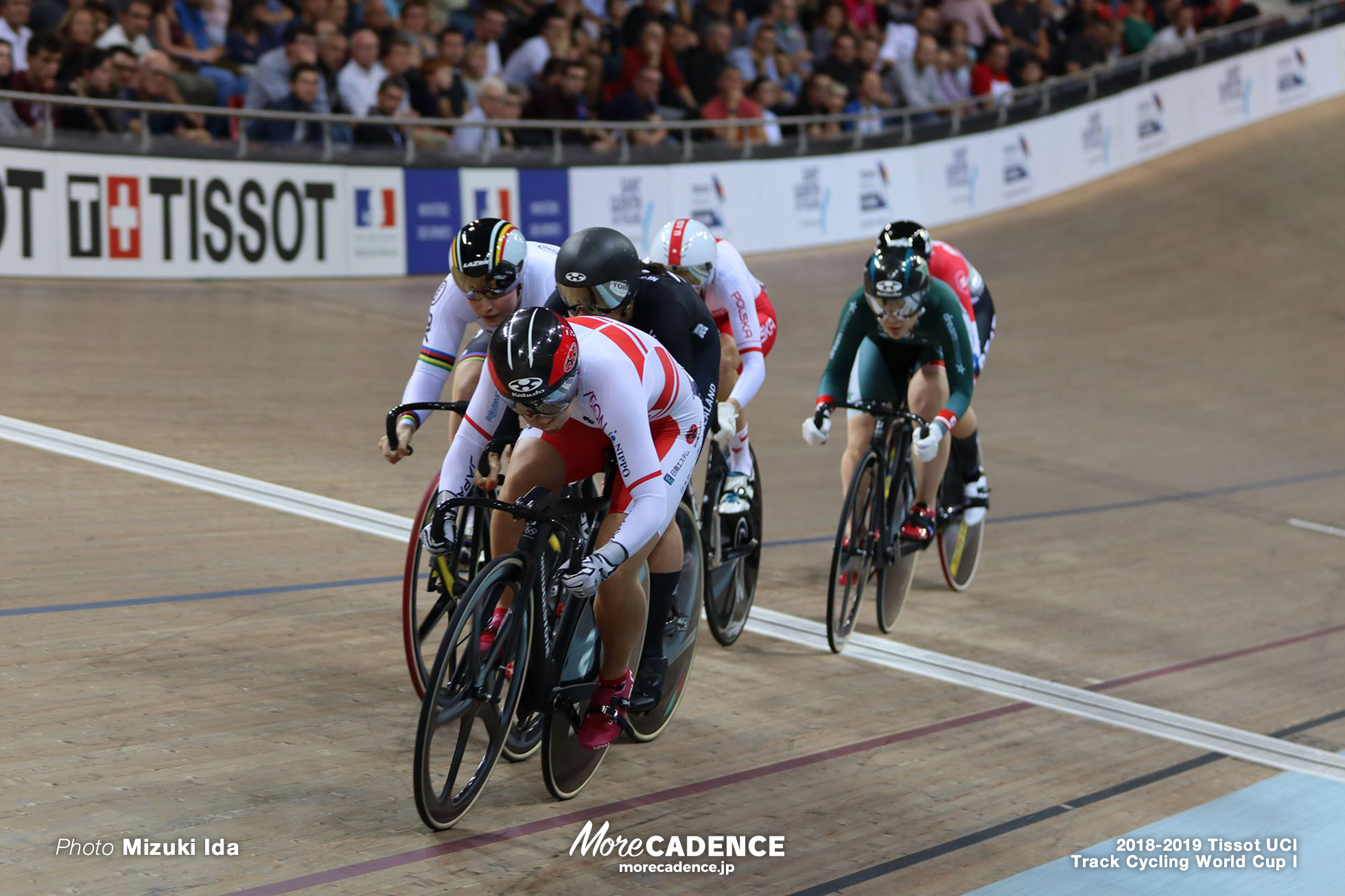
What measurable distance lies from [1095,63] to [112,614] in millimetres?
14706

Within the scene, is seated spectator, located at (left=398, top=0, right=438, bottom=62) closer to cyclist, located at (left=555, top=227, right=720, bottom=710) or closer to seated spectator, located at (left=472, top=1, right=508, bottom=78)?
seated spectator, located at (left=472, top=1, right=508, bottom=78)

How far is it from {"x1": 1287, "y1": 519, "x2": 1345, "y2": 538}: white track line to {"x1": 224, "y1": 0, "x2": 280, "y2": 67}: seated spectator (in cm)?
731

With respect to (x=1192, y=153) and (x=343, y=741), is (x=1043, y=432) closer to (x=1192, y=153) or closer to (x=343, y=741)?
(x=343, y=741)

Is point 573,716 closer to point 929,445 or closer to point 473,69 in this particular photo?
point 929,445

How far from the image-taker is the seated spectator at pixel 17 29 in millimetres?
8945

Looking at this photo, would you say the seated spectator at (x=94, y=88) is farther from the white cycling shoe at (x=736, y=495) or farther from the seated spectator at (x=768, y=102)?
the white cycling shoe at (x=736, y=495)

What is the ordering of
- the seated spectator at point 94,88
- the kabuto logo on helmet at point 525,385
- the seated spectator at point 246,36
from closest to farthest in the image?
the kabuto logo on helmet at point 525,385, the seated spectator at point 94,88, the seated spectator at point 246,36

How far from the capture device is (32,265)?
8922 millimetres

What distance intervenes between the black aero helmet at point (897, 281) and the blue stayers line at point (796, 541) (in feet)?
5.00

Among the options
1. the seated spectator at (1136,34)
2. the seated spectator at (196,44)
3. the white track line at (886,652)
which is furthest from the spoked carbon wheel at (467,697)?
the seated spectator at (1136,34)

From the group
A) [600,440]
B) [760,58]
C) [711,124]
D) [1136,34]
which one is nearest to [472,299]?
[600,440]

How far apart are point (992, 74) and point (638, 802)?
1318cm

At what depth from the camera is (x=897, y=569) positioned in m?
5.08

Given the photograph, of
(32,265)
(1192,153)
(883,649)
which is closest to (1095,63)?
(1192,153)
